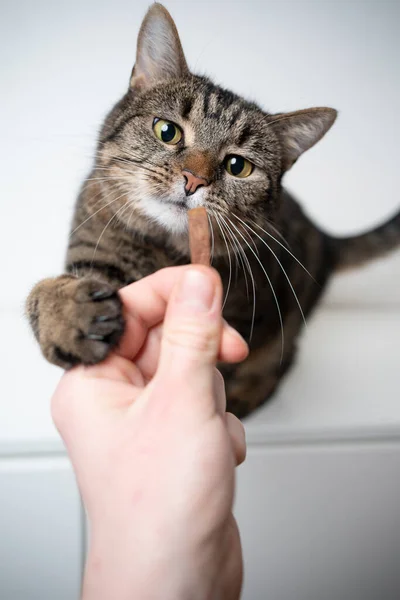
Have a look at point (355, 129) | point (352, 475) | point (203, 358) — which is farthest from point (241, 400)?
point (355, 129)

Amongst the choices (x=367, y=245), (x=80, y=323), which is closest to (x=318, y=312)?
(x=367, y=245)

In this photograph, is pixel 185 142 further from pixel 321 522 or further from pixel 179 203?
pixel 321 522

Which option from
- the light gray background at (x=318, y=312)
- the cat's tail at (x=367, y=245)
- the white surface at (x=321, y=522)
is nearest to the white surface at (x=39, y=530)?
the light gray background at (x=318, y=312)

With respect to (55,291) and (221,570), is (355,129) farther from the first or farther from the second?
(221,570)

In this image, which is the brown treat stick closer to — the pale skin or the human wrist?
the pale skin

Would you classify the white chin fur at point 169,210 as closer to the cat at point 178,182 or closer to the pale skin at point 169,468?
the cat at point 178,182

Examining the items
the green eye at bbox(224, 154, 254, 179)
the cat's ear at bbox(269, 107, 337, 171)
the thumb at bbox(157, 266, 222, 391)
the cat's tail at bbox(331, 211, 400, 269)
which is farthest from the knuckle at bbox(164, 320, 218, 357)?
the cat's tail at bbox(331, 211, 400, 269)
